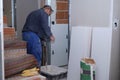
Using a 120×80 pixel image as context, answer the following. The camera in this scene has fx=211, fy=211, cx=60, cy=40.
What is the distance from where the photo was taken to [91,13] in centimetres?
314

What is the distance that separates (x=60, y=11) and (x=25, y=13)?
1.00 meters

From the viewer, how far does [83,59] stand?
2.98 metres

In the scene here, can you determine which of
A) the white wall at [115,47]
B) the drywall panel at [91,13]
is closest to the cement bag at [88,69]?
the white wall at [115,47]

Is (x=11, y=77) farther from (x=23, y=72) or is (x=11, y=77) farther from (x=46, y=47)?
(x=46, y=47)

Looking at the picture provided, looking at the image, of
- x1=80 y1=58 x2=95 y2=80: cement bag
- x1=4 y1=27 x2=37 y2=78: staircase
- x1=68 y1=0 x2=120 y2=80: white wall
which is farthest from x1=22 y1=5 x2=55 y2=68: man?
x1=80 y1=58 x2=95 y2=80: cement bag

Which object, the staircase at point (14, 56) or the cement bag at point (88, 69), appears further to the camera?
the staircase at point (14, 56)

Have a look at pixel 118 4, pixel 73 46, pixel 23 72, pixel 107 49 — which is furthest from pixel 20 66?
pixel 118 4

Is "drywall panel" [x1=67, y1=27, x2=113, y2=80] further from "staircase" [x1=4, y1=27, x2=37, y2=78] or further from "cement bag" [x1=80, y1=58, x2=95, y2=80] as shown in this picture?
"staircase" [x1=4, y1=27, x2=37, y2=78]

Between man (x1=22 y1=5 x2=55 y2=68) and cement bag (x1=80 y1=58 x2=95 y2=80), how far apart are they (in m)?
1.28

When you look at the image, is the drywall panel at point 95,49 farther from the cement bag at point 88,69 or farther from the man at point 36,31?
the man at point 36,31

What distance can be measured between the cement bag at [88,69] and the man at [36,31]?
128cm

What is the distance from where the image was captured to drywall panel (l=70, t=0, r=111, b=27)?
2939 millimetres

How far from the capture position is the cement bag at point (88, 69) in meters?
2.83

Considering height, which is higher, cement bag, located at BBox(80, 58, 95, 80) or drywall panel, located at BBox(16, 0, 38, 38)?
drywall panel, located at BBox(16, 0, 38, 38)
